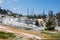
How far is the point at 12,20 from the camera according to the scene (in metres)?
51.1

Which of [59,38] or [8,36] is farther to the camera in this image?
[59,38]

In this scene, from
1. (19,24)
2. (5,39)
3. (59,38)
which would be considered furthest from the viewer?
(19,24)

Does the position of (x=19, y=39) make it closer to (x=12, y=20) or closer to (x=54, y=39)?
(x=54, y=39)

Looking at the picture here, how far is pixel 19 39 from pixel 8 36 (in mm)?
2372

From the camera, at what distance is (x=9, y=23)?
4941 centimetres

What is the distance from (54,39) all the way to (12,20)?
21.4 metres

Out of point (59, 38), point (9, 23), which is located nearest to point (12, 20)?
point (9, 23)

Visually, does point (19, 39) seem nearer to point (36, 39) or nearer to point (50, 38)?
point (36, 39)

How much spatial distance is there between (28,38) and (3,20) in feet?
73.7

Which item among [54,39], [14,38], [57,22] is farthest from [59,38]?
[57,22]

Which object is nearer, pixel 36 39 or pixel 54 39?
pixel 36 39

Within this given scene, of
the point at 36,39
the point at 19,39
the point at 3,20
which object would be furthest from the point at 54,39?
the point at 3,20

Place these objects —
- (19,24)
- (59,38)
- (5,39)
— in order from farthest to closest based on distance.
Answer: (19,24), (59,38), (5,39)

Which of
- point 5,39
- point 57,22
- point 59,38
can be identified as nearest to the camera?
point 5,39
